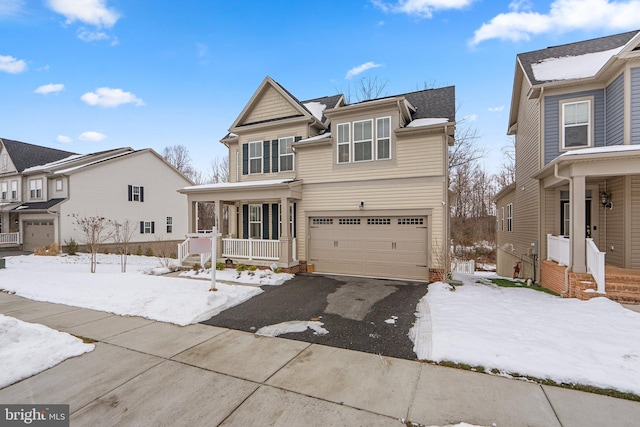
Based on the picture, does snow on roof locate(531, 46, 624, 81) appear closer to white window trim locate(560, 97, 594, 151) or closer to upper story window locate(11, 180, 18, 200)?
white window trim locate(560, 97, 594, 151)

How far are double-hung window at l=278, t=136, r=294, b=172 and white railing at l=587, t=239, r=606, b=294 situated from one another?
396 inches

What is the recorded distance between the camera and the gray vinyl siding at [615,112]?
329 inches

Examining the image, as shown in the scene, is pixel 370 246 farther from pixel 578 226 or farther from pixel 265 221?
pixel 578 226

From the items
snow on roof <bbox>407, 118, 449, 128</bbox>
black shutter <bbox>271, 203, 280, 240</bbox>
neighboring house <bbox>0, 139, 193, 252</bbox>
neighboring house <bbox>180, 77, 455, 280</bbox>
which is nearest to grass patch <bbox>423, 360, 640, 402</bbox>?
neighboring house <bbox>180, 77, 455, 280</bbox>

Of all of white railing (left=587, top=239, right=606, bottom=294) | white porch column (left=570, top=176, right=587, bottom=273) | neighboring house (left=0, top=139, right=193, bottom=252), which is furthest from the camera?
neighboring house (left=0, top=139, right=193, bottom=252)

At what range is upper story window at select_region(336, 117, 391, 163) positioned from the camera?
1051 centimetres

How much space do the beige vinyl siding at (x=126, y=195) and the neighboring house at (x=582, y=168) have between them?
2579 cm

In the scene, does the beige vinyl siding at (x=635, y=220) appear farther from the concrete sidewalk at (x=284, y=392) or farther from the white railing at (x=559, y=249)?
the concrete sidewalk at (x=284, y=392)

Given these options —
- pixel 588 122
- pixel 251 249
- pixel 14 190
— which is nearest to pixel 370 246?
pixel 251 249

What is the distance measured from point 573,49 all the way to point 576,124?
13.7 feet

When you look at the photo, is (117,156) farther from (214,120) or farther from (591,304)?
(591,304)

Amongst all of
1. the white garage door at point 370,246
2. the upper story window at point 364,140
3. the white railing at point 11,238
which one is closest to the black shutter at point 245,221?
the white garage door at point 370,246

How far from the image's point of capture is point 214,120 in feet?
80.6

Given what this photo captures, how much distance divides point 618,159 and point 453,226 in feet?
73.8
